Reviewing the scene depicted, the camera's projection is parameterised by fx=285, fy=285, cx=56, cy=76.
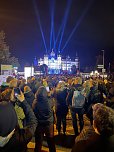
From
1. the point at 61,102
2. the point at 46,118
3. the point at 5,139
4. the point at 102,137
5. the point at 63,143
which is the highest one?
the point at 102,137

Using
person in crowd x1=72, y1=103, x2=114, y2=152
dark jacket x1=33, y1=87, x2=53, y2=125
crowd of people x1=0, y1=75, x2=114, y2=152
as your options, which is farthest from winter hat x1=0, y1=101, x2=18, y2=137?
dark jacket x1=33, y1=87, x2=53, y2=125

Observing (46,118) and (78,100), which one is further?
(78,100)

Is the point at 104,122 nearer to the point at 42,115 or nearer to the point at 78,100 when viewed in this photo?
the point at 42,115

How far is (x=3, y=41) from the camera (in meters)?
65.0

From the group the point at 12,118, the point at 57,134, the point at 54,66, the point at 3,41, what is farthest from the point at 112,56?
the point at 12,118

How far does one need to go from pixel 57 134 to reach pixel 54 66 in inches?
2600

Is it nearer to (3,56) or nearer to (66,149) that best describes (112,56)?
(3,56)

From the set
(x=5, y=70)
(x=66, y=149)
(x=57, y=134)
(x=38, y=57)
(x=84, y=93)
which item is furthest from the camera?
(x=38, y=57)

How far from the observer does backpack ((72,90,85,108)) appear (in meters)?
9.94

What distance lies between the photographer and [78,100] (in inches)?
391

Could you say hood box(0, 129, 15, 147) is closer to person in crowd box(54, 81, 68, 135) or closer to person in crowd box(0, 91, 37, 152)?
person in crowd box(0, 91, 37, 152)

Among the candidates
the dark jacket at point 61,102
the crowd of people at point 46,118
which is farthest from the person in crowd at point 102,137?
the dark jacket at point 61,102

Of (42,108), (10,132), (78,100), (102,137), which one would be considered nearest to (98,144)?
(102,137)

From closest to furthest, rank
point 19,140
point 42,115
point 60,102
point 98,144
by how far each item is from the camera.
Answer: point 98,144 < point 19,140 < point 42,115 < point 60,102
